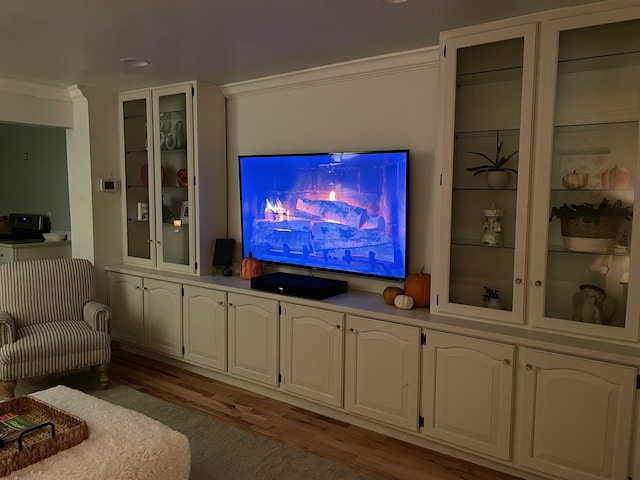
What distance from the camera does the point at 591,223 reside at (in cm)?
245

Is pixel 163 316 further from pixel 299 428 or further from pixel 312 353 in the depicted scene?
pixel 299 428

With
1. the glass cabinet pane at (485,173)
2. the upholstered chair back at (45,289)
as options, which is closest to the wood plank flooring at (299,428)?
the upholstered chair back at (45,289)

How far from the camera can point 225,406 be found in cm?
347

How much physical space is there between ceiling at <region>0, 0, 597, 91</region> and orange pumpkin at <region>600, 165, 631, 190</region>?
2.58 ft

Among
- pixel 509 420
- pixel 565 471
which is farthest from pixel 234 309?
pixel 565 471

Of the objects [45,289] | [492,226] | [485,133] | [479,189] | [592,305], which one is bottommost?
[45,289]

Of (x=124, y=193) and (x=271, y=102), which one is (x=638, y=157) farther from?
(x=124, y=193)

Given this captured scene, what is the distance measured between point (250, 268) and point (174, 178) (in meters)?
1.07

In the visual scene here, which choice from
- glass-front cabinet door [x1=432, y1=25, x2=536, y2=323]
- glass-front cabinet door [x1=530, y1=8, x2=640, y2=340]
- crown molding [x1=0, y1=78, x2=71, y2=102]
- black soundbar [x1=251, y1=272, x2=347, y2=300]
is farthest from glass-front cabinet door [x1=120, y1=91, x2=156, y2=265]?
glass-front cabinet door [x1=530, y1=8, x2=640, y2=340]

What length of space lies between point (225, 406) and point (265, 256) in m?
1.14

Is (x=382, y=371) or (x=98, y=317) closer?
(x=382, y=371)

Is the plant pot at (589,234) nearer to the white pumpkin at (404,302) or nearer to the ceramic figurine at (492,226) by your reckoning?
the ceramic figurine at (492,226)

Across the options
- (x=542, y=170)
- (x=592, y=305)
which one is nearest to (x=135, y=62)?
(x=542, y=170)

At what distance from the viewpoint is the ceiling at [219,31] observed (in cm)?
240
